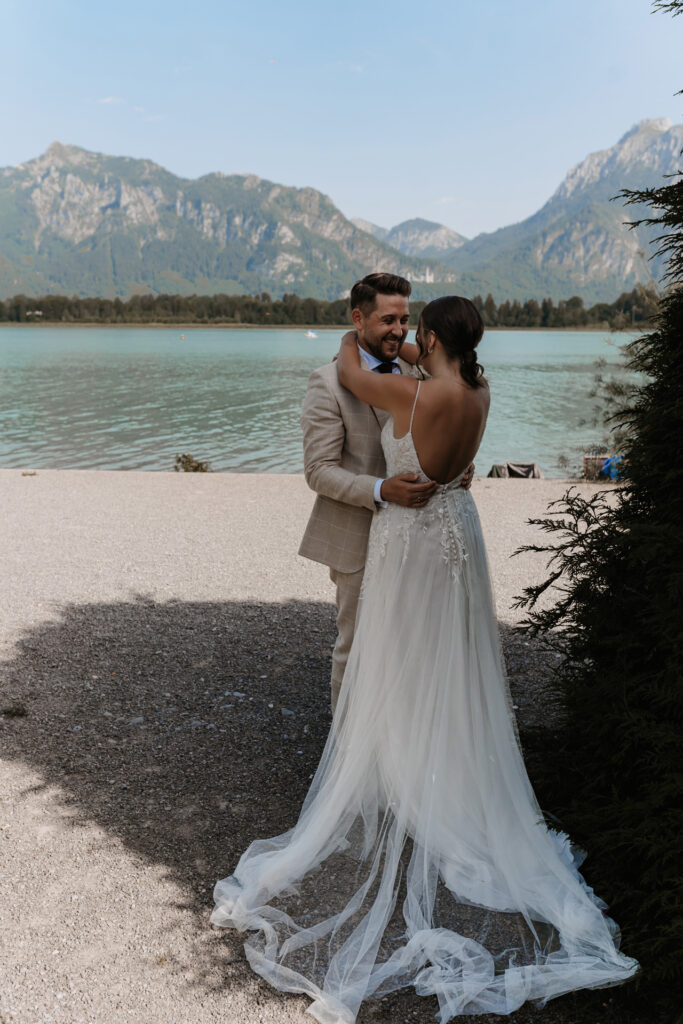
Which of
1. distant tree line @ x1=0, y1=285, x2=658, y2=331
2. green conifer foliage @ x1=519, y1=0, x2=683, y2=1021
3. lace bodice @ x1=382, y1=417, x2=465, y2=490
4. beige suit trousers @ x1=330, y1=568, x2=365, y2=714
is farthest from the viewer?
distant tree line @ x1=0, y1=285, x2=658, y2=331

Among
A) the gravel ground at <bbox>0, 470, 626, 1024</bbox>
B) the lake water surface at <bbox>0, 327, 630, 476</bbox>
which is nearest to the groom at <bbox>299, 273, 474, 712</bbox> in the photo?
the gravel ground at <bbox>0, 470, 626, 1024</bbox>

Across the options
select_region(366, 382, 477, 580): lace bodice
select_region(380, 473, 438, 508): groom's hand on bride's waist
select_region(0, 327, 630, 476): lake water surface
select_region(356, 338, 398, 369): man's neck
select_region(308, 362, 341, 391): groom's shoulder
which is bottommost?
select_region(0, 327, 630, 476): lake water surface

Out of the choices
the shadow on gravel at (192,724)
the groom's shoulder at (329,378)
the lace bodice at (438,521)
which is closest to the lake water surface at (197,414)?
the shadow on gravel at (192,724)

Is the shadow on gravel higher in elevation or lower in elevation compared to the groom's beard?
lower

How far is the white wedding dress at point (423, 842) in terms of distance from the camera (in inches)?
113

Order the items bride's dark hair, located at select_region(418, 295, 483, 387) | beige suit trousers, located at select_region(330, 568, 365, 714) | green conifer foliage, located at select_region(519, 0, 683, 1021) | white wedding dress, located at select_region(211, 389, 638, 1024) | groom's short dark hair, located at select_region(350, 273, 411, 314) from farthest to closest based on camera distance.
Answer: beige suit trousers, located at select_region(330, 568, 365, 714), groom's short dark hair, located at select_region(350, 273, 411, 314), bride's dark hair, located at select_region(418, 295, 483, 387), white wedding dress, located at select_region(211, 389, 638, 1024), green conifer foliage, located at select_region(519, 0, 683, 1021)

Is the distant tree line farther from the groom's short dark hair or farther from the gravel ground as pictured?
the groom's short dark hair

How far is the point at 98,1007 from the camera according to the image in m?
2.79

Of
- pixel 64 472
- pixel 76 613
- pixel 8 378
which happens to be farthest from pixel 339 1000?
pixel 8 378

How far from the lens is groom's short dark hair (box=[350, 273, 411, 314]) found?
3.53m

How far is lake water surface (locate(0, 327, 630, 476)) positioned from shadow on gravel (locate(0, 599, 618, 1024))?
8836 millimetres

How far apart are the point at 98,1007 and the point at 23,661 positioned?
3973mm

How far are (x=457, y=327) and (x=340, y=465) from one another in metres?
1.09

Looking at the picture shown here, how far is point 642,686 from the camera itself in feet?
9.73
